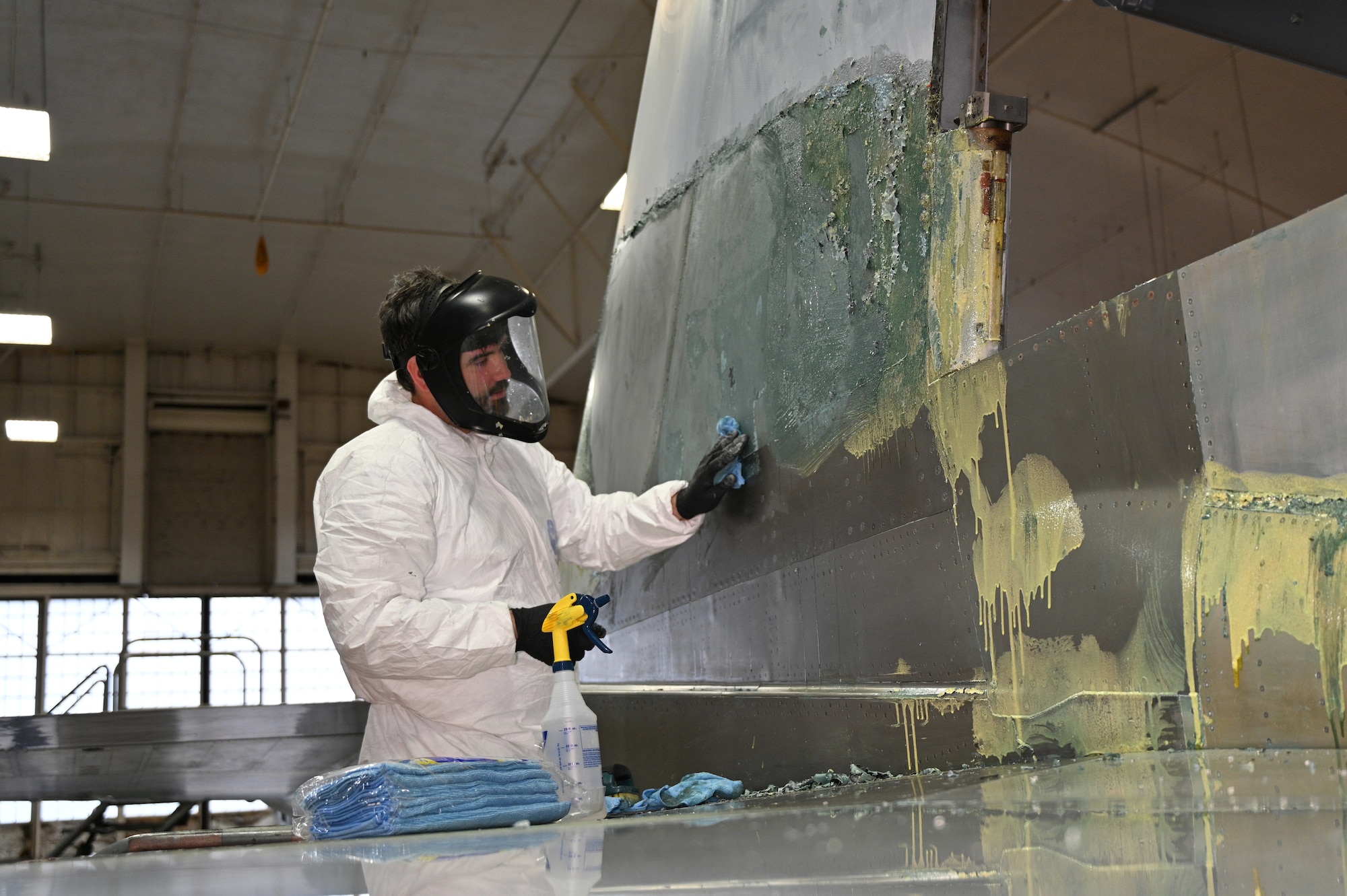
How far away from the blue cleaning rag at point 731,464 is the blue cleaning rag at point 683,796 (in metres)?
1.22

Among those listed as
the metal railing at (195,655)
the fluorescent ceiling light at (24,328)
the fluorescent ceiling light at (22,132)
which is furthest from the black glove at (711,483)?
the metal railing at (195,655)

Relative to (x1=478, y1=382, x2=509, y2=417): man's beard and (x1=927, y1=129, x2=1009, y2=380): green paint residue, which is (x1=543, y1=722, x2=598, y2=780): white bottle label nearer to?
(x1=478, y1=382, x2=509, y2=417): man's beard

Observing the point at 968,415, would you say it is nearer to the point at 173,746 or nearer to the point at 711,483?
the point at 711,483

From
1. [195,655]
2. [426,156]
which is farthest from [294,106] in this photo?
[195,655]

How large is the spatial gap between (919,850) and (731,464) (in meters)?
2.46

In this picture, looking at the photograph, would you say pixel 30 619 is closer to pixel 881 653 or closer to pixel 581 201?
pixel 581 201

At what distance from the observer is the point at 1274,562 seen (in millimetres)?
2029

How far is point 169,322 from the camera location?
19062mm

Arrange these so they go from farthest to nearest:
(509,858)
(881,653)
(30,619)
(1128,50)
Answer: (30,619)
(1128,50)
(881,653)
(509,858)

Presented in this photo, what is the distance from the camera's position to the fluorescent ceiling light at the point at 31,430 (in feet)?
55.8

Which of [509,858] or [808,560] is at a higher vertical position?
[808,560]

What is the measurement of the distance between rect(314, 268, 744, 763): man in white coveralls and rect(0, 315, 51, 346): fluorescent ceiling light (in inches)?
462

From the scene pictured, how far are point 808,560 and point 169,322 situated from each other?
17.9 m

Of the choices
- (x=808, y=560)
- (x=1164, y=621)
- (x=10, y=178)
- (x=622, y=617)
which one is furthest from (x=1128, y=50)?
(x=10, y=178)
